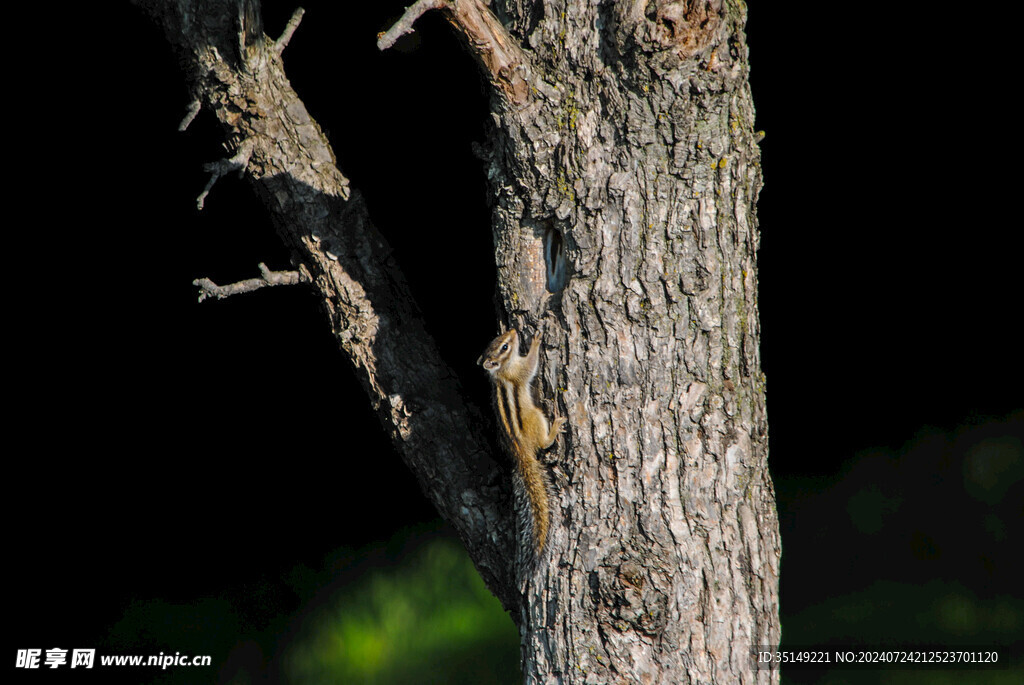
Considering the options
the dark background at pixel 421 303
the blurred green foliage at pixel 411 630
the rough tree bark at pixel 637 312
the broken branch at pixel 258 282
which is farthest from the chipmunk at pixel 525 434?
the blurred green foliage at pixel 411 630

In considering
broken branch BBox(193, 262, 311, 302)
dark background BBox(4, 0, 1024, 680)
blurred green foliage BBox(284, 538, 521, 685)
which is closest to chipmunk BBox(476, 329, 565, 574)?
broken branch BBox(193, 262, 311, 302)

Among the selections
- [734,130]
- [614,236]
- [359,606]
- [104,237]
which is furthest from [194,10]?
[359,606]

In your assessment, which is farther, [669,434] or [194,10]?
[194,10]

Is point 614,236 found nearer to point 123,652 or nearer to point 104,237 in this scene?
point 104,237

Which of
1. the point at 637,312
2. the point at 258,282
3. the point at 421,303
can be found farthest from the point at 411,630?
the point at 637,312

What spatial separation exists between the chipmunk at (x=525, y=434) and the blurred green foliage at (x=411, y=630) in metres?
2.18

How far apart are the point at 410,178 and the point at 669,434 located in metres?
2.64

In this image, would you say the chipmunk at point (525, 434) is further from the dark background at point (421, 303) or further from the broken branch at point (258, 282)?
the dark background at point (421, 303)

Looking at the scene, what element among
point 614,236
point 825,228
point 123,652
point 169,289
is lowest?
point 123,652

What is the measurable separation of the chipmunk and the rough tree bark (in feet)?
0.16

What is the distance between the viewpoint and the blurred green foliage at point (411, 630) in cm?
407

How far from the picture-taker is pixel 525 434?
2072 mm

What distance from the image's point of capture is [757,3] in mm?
3758

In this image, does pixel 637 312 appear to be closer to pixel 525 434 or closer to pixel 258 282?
pixel 525 434
